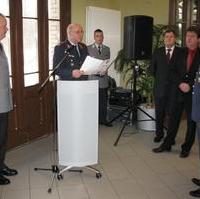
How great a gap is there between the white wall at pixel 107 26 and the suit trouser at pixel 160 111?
179 cm

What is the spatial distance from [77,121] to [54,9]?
7.47 feet

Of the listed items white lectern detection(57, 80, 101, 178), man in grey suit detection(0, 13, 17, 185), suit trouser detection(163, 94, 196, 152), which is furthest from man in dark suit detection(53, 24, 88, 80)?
suit trouser detection(163, 94, 196, 152)

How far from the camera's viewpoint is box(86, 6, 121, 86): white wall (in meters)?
→ 6.03

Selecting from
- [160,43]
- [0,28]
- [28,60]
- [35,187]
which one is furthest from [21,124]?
[160,43]

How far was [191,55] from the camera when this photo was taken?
423 centimetres

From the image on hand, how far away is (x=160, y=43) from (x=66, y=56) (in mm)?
2894

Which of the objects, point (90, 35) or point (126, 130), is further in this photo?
point (90, 35)

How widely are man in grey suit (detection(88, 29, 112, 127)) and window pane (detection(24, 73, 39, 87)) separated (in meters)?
0.81

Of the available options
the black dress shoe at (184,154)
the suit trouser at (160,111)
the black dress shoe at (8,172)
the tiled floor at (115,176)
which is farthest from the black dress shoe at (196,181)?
the black dress shoe at (8,172)

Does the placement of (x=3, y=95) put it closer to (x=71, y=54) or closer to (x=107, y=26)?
(x=71, y=54)

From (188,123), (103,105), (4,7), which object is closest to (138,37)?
(103,105)

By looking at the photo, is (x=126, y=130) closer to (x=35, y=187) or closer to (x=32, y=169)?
(x=32, y=169)

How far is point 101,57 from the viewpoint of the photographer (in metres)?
5.58

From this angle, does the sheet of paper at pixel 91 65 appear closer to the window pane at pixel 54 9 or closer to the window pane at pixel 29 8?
the window pane at pixel 29 8
